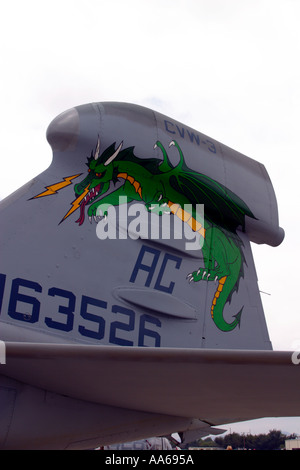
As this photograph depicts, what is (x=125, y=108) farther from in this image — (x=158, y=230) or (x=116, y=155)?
(x=158, y=230)

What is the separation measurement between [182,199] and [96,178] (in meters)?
0.75

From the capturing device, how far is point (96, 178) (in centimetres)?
397

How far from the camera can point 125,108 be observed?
422 cm

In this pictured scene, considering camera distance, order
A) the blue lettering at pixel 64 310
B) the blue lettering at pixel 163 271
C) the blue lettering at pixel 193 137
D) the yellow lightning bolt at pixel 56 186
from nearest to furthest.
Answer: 1. the blue lettering at pixel 64 310
2. the yellow lightning bolt at pixel 56 186
3. the blue lettering at pixel 163 271
4. the blue lettering at pixel 193 137

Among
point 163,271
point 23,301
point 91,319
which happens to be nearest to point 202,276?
point 163,271

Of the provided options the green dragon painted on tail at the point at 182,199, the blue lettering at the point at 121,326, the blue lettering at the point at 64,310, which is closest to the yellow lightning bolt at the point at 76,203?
the green dragon painted on tail at the point at 182,199

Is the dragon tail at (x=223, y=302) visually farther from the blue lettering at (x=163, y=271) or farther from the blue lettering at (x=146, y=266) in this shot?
the blue lettering at (x=146, y=266)

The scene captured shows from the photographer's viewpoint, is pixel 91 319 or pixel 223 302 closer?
pixel 91 319

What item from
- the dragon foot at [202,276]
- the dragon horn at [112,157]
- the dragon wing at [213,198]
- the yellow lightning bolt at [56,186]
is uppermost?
the dragon horn at [112,157]

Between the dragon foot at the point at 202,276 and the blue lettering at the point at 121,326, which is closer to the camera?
the blue lettering at the point at 121,326

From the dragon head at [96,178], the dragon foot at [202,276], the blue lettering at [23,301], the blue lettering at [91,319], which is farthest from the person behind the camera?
the dragon foot at [202,276]

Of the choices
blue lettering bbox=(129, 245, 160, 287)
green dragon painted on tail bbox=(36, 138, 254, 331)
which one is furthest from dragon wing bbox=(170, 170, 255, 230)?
blue lettering bbox=(129, 245, 160, 287)

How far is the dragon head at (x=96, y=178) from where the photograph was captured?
385cm

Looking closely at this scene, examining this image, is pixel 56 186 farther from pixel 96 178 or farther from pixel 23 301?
pixel 23 301
